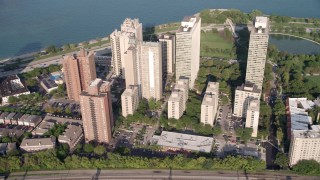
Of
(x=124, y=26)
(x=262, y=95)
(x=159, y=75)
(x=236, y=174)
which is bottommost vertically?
(x=236, y=174)

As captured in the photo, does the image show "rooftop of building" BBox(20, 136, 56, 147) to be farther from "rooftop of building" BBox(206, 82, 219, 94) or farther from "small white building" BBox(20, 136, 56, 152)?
"rooftop of building" BBox(206, 82, 219, 94)

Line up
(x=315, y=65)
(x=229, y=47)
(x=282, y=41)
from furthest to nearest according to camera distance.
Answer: (x=282, y=41) < (x=229, y=47) < (x=315, y=65)

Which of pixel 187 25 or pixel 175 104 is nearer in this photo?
pixel 175 104

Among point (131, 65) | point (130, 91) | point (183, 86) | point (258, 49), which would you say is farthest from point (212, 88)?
point (131, 65)

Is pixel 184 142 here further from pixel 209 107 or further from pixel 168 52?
pixel 168 52

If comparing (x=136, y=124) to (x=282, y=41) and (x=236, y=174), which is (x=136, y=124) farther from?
(x=282, y=41)

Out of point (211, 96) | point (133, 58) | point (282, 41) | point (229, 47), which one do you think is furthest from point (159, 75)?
point (282, 41)

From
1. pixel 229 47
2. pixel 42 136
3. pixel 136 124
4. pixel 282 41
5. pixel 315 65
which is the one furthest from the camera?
pixel 282 41
